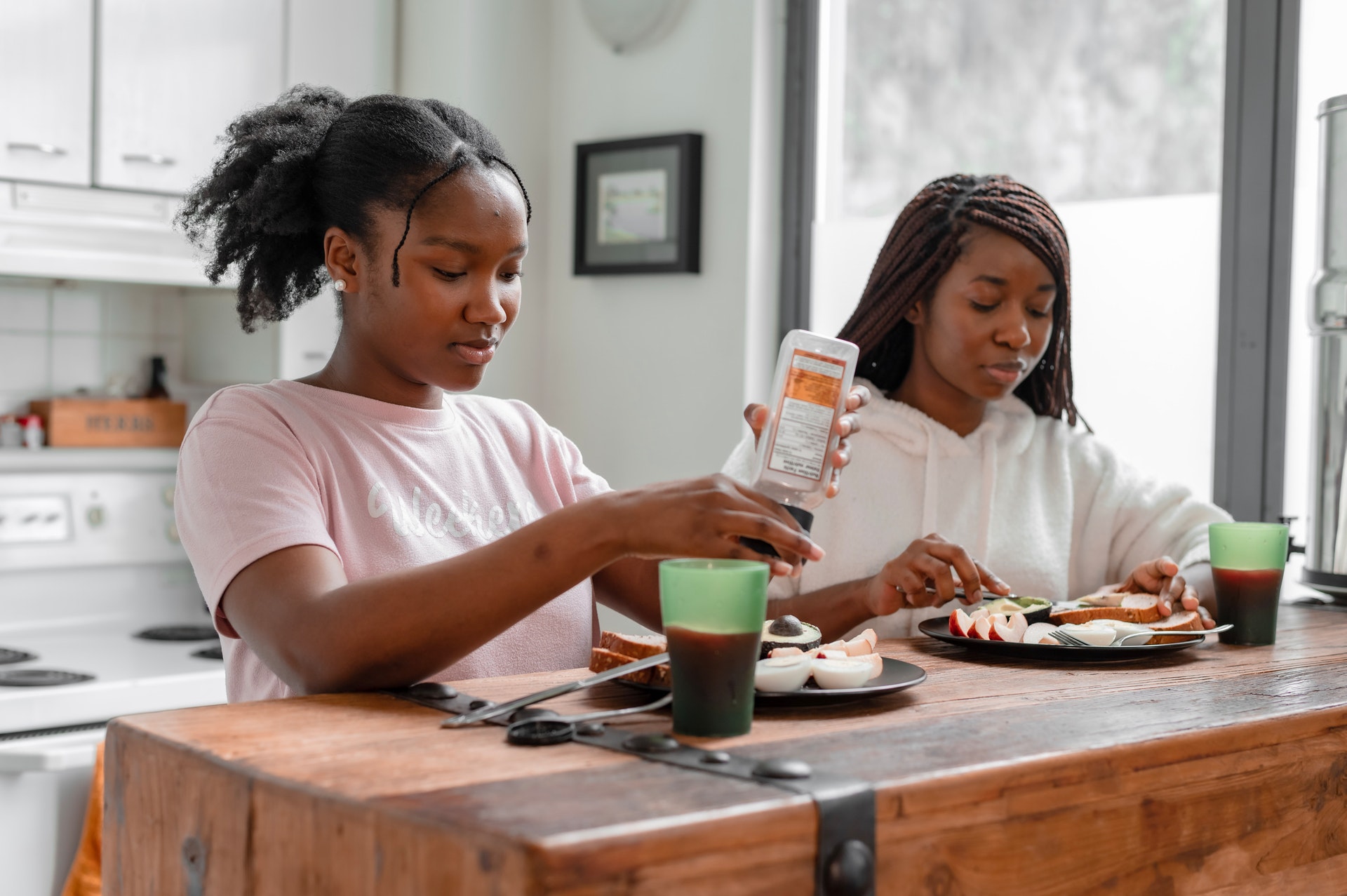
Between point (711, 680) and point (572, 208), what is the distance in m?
2.35

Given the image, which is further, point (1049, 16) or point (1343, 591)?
point (1049, 16)

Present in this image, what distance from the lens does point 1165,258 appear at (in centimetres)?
241

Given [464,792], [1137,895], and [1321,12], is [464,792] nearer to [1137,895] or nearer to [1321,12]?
[1137,895]

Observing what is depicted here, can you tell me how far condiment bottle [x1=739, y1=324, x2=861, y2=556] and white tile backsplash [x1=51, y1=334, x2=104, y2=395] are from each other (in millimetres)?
2164

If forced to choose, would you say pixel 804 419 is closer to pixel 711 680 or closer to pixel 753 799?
pixel 711 680

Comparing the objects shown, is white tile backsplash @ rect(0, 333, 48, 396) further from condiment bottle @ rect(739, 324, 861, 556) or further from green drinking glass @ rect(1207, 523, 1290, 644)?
green drinking glass @ rect(1207, 523, 1290, 644)

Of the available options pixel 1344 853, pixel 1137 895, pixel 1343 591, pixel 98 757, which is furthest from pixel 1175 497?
pixel 98 757

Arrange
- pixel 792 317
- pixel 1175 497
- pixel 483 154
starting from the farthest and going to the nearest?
1. pixel 792 317
2. pixel 1175 497
3. pixel 483 154

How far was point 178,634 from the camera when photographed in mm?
2711

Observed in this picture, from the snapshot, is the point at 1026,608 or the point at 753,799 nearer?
the point at 753,799

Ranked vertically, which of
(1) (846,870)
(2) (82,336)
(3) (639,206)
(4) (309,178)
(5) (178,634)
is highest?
(3) (639,206)

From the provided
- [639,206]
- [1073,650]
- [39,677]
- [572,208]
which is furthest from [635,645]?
[572,208]

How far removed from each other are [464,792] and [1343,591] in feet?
5.12

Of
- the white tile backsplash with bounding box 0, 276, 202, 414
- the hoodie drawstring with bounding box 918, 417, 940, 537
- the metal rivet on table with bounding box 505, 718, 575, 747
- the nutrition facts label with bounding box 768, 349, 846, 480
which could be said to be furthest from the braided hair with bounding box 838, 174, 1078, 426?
the white tile backsplash with bounding box 0, 276, 202, 414
